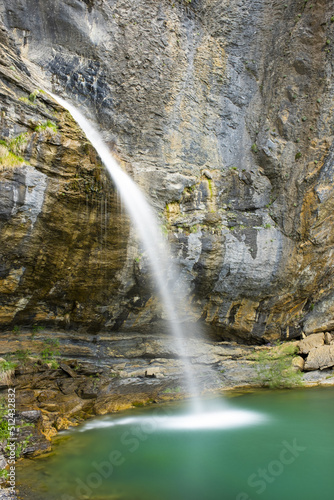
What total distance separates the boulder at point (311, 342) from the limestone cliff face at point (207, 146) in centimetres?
39

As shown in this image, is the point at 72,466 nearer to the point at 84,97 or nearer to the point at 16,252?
the point at 16,252

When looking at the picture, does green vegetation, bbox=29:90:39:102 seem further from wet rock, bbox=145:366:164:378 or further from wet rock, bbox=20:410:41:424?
wet rock, bbox=145:366:164:378

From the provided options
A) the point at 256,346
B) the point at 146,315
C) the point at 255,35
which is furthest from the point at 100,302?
the point at 255,35

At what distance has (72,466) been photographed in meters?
5.94

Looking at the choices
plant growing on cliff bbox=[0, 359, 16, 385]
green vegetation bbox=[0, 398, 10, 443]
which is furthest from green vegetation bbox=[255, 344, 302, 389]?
green vegetation bbox=[0, 398, 10, 443]

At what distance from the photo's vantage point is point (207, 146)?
12406 millimetres

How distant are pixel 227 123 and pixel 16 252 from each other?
8873 millimetres

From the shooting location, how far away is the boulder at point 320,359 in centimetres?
1232

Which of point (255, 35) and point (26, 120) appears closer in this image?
point (26, 120)

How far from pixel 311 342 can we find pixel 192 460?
28.1 feet

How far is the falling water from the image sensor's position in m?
10.2

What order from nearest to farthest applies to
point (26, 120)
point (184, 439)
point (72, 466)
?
point (72, 466) → point (184, 439) → point (26, 120)

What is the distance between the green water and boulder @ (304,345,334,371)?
10.9 feet

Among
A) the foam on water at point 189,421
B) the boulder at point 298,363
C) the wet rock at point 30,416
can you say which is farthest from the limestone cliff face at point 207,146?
the foam on water at point 189,421
